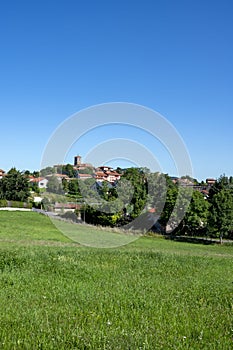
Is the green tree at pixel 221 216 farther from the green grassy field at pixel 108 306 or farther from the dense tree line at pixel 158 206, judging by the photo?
the green grassy field at pixel 108 306

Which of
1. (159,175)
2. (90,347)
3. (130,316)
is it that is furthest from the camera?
(159,175)

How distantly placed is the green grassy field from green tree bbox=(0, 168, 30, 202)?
6864cm

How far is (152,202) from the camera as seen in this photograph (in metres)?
49.8

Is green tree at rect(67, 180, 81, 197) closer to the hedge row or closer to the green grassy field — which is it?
the green grassy field

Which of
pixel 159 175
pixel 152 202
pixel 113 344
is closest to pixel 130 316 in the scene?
pixel 113 344

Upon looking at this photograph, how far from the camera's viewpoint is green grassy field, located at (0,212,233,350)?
4762 millimetres

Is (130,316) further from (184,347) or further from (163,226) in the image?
(163,226)

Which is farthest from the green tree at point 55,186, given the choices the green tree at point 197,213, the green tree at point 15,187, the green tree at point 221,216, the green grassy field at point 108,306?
the green tree at point 15,187

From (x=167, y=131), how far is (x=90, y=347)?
43.2 feet

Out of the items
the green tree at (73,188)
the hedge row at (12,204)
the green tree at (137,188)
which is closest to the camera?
the green tree at (73,188)

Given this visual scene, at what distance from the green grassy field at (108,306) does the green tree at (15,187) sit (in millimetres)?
68645

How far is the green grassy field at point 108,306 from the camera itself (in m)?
4.76

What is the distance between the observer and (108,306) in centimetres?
669

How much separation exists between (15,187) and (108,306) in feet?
250
